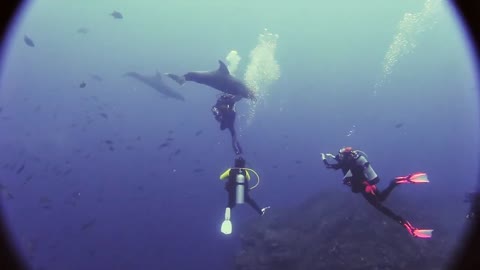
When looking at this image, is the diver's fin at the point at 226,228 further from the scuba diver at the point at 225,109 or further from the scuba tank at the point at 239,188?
the scuba diver at the point at 225,109

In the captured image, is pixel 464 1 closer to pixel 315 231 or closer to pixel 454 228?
pixel 315 231

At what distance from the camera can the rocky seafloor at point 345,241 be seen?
13766 mm

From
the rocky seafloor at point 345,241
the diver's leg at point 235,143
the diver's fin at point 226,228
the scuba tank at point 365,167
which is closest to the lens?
the scuba tank at point 365,167

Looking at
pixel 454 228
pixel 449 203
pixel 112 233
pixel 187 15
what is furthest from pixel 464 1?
pixel 187 15

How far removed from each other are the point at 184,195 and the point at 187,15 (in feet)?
273

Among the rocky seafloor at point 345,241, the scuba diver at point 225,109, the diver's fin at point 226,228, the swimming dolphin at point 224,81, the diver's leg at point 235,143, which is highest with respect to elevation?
the swimming dolphin at point 224,81

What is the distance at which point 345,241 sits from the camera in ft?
49.7

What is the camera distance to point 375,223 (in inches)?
623

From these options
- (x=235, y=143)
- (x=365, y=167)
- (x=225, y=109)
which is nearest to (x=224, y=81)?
(x=225, y=109)

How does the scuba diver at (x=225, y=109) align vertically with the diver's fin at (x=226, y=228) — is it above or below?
above

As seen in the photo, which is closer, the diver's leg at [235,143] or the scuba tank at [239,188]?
the scuba tank at [239,188]

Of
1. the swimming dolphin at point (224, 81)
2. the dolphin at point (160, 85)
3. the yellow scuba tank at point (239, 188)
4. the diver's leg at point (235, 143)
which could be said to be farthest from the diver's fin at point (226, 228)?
the dolphin at point (160, 85)

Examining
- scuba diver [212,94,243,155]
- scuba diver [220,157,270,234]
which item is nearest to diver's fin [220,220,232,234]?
scuba diver [220,157,270,234]

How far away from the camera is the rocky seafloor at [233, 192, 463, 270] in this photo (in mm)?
13766
